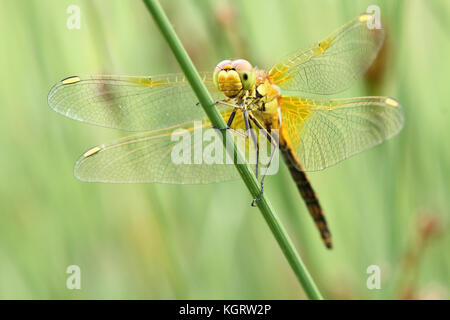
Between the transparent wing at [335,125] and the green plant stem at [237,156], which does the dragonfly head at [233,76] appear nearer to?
the transparent wing at [335,125]

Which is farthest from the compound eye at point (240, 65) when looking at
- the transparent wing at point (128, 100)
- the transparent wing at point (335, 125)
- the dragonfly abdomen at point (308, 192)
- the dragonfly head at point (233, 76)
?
the dragonfly abdomen at point (308, 192)

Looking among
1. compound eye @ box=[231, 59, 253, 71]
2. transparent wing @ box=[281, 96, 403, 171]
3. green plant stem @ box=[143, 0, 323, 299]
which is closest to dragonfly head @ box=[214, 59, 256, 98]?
compound eye @ box=[231, 59, 253, 71]

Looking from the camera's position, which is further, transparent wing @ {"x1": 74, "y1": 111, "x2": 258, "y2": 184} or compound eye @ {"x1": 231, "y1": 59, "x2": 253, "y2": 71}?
transparent wing @ {"x1": 74, "y1": 111, "x2": 258, "y2": 184}

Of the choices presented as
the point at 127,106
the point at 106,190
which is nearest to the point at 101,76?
the point at 127,106

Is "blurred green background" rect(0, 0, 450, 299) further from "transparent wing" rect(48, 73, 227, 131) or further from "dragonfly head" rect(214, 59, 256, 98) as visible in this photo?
"dragonfly head" rect(214, 59, 256, 98)

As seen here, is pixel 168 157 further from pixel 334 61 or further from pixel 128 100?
pixel 334 61
